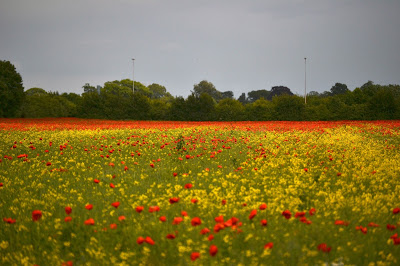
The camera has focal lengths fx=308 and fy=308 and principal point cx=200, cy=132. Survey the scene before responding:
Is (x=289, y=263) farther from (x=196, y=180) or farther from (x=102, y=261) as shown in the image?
(x=196, y=180)

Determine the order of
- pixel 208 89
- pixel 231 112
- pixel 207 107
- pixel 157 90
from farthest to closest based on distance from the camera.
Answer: pixel 157 90 < pixel 208 89 < pixel 207 107 < pixel 231 112

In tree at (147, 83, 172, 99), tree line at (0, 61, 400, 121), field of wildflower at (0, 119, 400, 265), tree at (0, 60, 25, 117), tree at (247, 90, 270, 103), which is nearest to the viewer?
field of wildflower at (0, 119, 400, 265)

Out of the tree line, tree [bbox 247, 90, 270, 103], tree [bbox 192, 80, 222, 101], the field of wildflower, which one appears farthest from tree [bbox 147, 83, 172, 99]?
the field of wildflower

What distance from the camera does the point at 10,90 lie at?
4228 centimetres

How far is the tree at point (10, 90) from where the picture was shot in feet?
136

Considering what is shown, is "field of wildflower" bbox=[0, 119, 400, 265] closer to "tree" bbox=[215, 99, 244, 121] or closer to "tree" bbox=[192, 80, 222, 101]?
"tree" bbox=[215, 99, 244, 121]

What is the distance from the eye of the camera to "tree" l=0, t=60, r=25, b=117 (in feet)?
136

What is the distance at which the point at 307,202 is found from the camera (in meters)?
4.80

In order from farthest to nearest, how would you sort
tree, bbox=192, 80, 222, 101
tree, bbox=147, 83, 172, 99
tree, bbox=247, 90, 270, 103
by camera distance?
tree, bbox=247, 90, 270, 103 → tree, bbox=147, 83, 172, 99 → tree, bbox=192, 80, 222, 101

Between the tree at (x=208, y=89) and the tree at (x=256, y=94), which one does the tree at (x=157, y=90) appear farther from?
the tree at (x=256, y=94)

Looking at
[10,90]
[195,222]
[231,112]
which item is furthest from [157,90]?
[195,222]

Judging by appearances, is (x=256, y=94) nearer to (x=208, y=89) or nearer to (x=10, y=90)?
(x=208, y=89)

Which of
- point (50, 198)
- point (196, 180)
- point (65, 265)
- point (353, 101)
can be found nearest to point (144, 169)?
point (196, 180)

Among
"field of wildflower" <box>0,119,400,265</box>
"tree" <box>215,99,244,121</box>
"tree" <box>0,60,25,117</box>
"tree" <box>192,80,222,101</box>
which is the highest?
"tree" <box>192,80,222,101</box>
